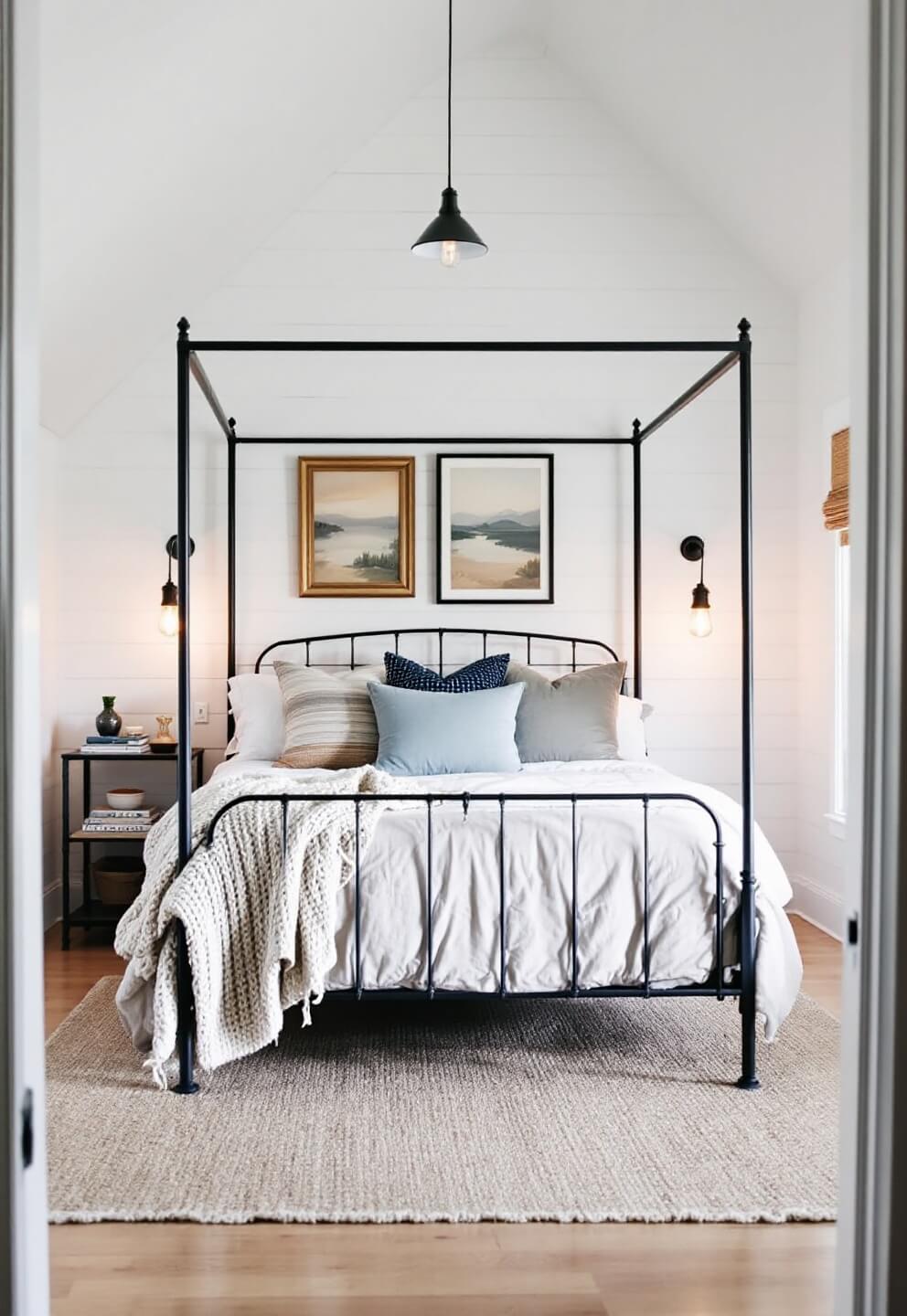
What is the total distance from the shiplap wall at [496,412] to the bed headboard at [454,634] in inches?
2.1

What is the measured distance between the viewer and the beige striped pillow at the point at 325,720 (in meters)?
4.18

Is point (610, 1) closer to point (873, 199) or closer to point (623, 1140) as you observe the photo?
point (873, 199)

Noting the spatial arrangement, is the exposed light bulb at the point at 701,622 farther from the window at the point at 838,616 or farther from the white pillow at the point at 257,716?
the white pillow at the point at 257,716

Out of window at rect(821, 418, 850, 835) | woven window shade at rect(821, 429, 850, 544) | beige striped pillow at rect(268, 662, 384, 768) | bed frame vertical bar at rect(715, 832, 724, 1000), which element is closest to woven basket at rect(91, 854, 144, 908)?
beige striped pillow at rect(268, 662, 384, 768)

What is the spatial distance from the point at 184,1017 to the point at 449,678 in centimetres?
192

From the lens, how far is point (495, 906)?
3014mm

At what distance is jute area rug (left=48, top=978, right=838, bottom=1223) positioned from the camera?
239cm

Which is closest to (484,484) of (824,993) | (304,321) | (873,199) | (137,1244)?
(304,321)

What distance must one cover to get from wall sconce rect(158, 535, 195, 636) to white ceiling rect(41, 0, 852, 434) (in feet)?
2.24

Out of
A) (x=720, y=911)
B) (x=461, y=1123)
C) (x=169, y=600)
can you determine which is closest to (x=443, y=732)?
(x=720, y=911)

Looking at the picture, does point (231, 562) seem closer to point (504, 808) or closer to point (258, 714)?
point (258, 714)

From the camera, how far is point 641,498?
503 cm

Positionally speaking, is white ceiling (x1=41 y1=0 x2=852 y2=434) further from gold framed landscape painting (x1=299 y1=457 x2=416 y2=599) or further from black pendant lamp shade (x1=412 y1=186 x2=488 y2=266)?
gold framed landscape painting (x1=299 y1=457 x2=416 y2=599)

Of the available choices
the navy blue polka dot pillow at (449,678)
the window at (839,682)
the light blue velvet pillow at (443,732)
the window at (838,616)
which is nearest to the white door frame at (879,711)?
the light blue velvet pillow at (443,732)
